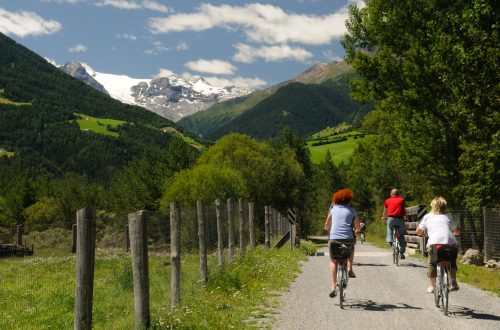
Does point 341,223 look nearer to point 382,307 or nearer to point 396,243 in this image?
point 382,307

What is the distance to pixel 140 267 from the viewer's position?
7086 mm

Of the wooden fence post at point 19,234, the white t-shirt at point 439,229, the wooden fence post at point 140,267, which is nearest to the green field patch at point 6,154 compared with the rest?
the wooden fence post at point 19,234

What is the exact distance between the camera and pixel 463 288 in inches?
490

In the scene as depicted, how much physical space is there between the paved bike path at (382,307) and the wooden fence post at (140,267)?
6.83 ft

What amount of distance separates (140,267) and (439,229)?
533 centimetres

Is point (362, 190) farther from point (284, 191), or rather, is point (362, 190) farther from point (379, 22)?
point (379, 22)

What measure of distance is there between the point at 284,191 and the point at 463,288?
176 ft

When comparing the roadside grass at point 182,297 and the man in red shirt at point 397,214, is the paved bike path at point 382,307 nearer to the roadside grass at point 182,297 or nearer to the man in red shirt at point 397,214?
the roadside grass at point 182,297

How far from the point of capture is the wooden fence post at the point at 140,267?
709 centimetres

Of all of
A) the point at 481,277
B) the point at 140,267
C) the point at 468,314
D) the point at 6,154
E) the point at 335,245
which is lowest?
the point at 481,277

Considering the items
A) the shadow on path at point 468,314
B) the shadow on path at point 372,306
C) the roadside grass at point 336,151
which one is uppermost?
the roadside grass at point 336,151

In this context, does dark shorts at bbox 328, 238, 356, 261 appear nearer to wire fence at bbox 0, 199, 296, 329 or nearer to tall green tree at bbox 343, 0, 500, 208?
wire fence at bbox 0, 199, 296, 329

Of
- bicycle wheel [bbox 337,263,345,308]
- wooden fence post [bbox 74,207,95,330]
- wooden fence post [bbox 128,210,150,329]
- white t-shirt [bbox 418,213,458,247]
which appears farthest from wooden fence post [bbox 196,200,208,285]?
wooden fence post [bbox 74,207,95,330]

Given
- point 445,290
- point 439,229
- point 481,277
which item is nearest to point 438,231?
point 439,229
